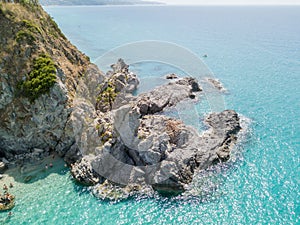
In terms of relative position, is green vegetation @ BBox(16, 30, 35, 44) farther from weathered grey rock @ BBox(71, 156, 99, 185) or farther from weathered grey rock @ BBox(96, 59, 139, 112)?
weathered grey rock @ BBox(71, 156, 99, 185)

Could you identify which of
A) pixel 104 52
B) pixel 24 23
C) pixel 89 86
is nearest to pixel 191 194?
pixel 89 86

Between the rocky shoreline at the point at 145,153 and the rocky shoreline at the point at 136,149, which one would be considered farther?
the rocky shoreline at the point at 136,149

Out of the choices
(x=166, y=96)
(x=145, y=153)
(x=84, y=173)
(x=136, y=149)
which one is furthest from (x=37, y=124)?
(x=166, y=96)

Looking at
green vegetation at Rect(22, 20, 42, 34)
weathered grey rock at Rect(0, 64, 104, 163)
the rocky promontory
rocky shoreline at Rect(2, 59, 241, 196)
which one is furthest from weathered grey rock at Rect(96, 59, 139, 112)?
green vegetation at Rect(22, 20, 42, 34)

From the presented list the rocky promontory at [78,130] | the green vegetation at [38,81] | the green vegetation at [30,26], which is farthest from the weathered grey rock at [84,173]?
the green vegetation at [30,26]

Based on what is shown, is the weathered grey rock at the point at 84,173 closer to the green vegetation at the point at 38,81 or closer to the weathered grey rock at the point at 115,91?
the green vegetation at the point at 38,81

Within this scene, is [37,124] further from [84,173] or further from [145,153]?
[145,153]

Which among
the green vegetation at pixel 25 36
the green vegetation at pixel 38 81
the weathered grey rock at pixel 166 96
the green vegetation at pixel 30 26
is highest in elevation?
the green vegetation at pixel 30 26
